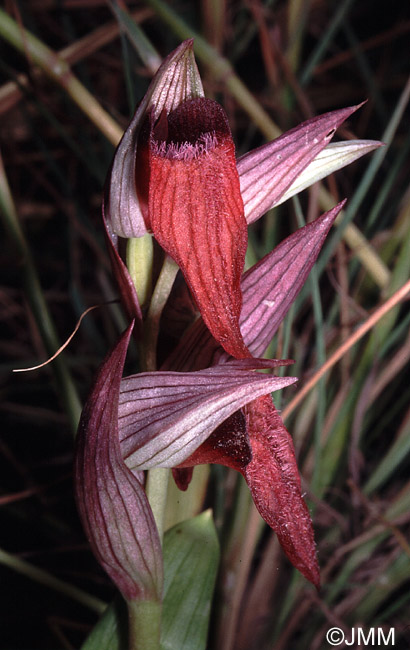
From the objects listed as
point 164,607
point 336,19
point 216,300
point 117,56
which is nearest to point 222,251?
point 216,300

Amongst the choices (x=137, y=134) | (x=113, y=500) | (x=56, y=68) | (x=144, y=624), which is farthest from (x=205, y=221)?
(x=56, y=68)

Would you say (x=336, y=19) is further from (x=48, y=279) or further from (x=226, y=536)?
(x=48, y=279)

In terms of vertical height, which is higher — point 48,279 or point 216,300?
point 48,279

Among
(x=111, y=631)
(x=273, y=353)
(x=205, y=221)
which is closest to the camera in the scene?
(x=205, y=221)

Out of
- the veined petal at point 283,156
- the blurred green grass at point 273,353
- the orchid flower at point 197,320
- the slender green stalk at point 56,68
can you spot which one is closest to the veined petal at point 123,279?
the orchid flower at point 197,320

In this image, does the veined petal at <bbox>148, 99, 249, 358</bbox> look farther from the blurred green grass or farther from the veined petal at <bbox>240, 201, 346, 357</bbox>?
the blurred green grass

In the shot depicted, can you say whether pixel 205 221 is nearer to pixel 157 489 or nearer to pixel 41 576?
pixel 157 489
